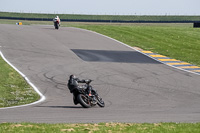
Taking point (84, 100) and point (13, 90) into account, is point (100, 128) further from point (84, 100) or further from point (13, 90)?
point (13, 90)

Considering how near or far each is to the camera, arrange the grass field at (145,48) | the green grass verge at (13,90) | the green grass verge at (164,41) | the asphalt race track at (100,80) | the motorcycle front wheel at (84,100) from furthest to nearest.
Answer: the green grass verge at (164,41), the green grass verge at (13,90), the motorcycle front wheel at (84,100), the asphalt race track at (100,80), the grass field at (145,48)

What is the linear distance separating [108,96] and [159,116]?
5.79 metres

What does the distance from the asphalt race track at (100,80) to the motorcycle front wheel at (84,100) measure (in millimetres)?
332

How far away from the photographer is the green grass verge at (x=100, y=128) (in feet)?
31.8

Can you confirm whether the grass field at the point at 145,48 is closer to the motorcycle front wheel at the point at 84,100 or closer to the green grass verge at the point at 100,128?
the green grass verge at the point at 100,128

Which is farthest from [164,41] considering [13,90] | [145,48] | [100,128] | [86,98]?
[100,128]

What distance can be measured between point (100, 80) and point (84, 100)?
7.24 meters

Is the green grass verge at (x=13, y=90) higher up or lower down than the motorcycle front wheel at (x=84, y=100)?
lower down

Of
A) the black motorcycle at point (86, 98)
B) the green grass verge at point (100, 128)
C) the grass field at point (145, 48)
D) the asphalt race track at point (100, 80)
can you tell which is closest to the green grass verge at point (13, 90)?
the grass field at point (145, 48)

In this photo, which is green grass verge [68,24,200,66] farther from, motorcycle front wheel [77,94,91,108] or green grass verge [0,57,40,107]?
motorcycle front wheel [77,94,91,108]

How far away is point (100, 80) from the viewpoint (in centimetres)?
2234

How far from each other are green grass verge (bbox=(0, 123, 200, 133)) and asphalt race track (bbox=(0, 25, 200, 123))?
119cm

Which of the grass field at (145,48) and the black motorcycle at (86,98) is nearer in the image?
the grass field at (145,48)

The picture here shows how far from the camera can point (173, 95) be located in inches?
762
